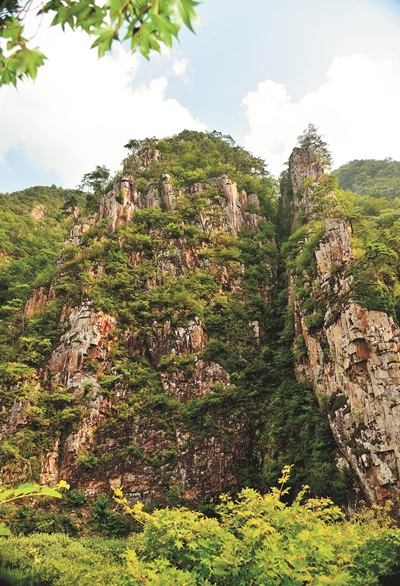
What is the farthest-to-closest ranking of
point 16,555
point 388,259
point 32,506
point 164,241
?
point 164,241 < point 388,259 < point 32,506 < point 16,555

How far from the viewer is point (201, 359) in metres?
20.5

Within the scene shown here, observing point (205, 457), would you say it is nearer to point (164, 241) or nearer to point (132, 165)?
point (164, 241)

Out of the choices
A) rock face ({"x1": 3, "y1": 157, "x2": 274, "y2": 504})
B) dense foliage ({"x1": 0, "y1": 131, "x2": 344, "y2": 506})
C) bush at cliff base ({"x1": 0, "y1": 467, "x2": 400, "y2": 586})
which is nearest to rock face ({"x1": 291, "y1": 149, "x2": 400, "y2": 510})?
dense foliage ({"x1": 0, "y1": 131, "x2": 344, "y2": 506})

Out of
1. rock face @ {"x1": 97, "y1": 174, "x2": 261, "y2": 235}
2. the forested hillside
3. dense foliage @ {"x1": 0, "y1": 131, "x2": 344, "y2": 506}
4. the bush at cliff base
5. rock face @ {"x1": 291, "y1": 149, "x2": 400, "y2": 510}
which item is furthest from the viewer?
rock face @ {"x1": 97, "y1": 174, "x2": 261, "y2": 235}

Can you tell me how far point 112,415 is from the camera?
18766 mm

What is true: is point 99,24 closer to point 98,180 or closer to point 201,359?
point 201,359

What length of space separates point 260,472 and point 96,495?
7.63 meters

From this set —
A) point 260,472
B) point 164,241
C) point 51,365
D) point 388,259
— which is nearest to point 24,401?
point 51,365

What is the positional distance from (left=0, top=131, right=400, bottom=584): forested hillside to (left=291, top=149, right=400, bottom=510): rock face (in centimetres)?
6

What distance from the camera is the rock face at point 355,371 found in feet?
40.0

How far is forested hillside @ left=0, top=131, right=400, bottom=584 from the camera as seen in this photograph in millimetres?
13930

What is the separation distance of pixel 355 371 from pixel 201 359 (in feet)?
28.5

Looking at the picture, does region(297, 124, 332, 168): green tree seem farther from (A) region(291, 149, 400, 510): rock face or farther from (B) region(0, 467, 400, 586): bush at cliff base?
(B) region(0, 467, 400, 586): bush at cliff base

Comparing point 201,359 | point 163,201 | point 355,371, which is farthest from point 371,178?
point 355,371
